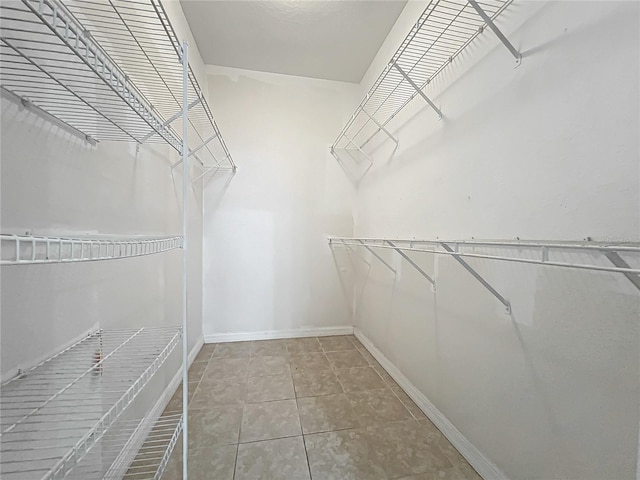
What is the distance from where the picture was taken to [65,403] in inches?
31.1

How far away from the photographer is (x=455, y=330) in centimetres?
132

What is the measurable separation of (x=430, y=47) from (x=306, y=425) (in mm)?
2095

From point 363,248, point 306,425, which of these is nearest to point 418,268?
point 363,248

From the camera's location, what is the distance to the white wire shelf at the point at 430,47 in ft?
A: 3.59

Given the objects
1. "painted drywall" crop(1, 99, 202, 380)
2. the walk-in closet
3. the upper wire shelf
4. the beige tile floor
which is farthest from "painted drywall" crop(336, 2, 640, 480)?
"painted drywall" crop(1, 99, 202, 380)

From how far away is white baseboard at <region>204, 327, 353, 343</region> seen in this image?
2543 millimetres

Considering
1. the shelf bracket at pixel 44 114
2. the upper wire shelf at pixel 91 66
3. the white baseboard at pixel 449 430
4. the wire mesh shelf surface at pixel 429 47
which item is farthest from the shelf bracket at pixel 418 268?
the shelf bracket at pixel 44 114

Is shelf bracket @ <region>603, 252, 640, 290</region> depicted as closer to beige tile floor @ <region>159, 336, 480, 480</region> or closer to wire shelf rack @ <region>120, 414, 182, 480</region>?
beige tile floor @ <region>159, 336, 480, 480</region>

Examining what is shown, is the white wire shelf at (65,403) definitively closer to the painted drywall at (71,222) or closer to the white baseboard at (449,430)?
the painted drywall at (71,222)

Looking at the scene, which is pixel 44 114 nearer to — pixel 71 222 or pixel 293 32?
pixel 71 222

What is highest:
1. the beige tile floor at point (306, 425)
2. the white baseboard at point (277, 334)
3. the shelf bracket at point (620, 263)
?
the shelf bracket at point (620, 263)

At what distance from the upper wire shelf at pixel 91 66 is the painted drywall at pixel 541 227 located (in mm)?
1264

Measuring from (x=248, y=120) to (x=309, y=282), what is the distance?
1779 millimetres

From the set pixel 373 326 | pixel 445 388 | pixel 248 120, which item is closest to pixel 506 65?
pixel 445 388
